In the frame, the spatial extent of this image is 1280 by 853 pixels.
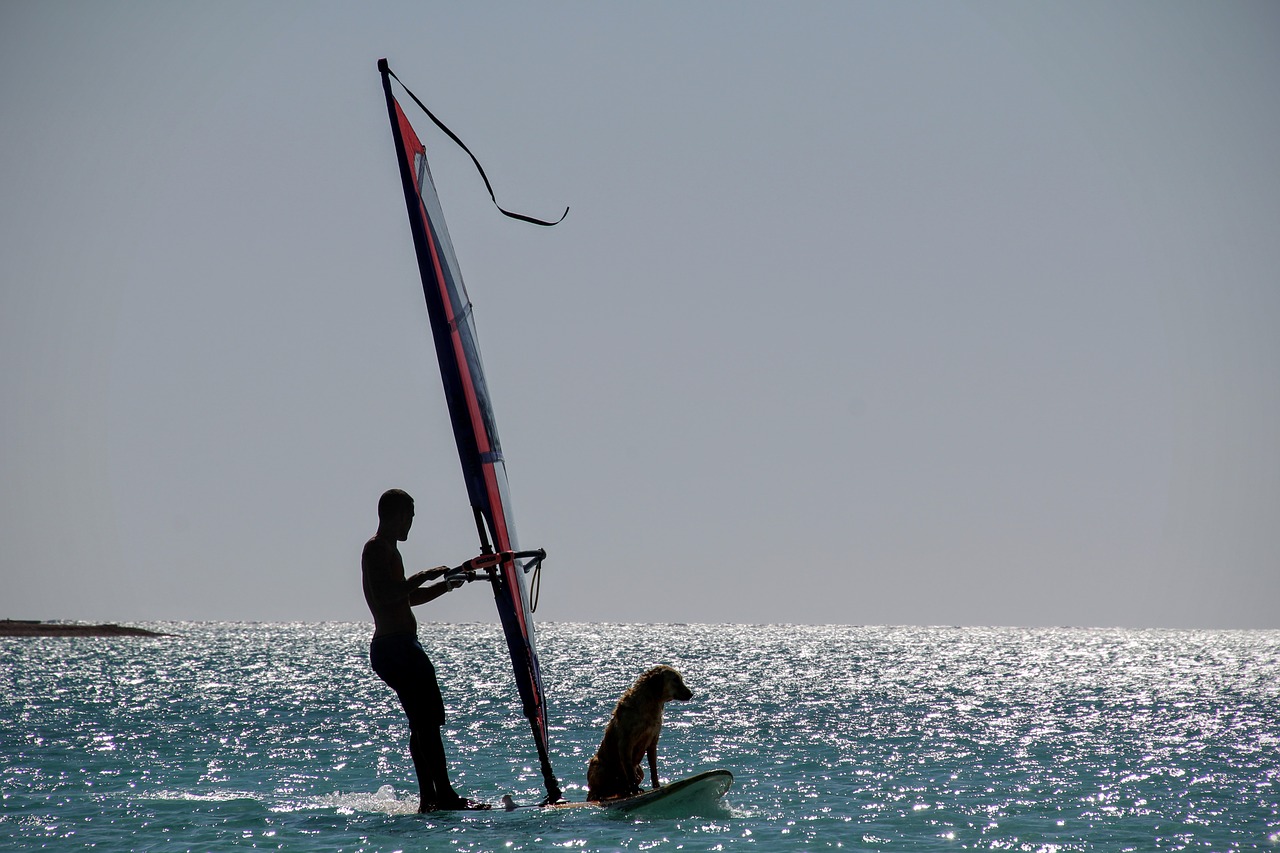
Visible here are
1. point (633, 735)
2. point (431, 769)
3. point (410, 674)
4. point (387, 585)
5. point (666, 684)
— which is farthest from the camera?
point (666, 684)

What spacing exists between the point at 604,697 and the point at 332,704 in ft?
27.3

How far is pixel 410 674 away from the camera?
9.77 m

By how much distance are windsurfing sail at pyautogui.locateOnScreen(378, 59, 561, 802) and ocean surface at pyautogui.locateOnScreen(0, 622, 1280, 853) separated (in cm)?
185

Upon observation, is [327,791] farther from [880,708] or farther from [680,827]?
[880,708]

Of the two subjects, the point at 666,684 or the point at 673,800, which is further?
the point at 666,684

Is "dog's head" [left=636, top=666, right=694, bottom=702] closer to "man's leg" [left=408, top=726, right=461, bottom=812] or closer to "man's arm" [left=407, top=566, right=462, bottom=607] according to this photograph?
"man's leg" [left=408, top=726, right=461, bottom=812]

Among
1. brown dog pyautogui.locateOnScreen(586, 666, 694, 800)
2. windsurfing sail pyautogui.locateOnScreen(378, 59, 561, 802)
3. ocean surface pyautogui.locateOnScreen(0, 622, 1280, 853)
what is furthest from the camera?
brown dog pyautogui.locateOnScreen(586, 666, 694, 800)

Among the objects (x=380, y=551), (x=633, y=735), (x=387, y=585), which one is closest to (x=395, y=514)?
(x=380, y=551)

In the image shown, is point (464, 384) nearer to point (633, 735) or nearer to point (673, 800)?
point (633, 735)

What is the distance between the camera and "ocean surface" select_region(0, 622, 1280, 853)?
10445 mm

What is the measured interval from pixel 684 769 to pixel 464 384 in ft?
31.1

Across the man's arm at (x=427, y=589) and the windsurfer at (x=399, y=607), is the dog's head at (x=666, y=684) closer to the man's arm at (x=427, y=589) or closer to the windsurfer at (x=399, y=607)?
the windsurfer at (x=399, y=607)

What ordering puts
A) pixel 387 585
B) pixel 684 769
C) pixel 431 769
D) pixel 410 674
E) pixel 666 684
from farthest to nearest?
pixel 684 769 < pixel 666 684 < pixel 431 769 < pixel 410 674 < pixel 387 585

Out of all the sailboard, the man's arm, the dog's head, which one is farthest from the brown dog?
the man's arm
